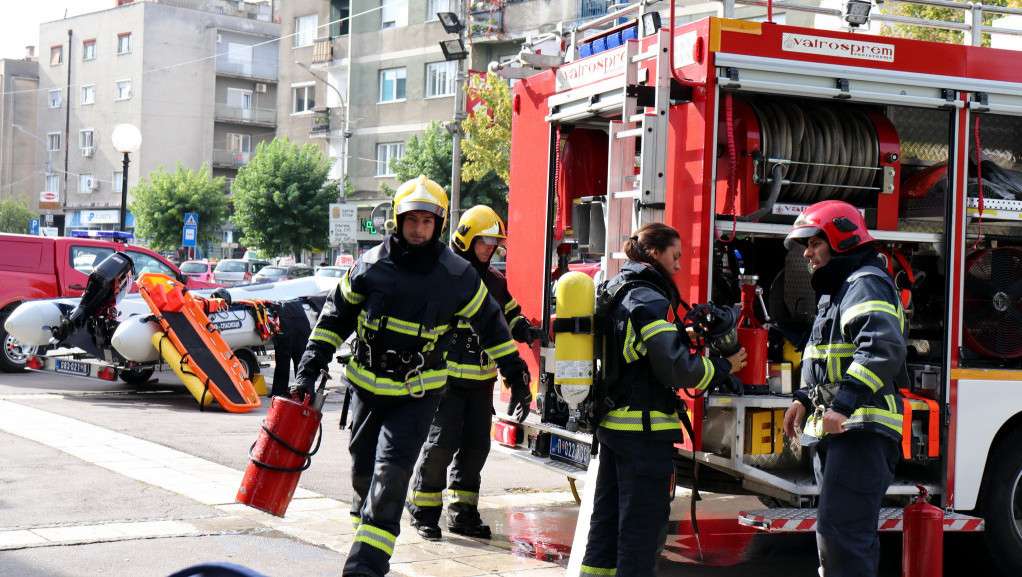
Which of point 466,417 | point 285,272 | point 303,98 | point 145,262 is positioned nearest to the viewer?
point 466,417

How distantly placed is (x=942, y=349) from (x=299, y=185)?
34.5 metres

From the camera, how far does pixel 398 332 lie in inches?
201

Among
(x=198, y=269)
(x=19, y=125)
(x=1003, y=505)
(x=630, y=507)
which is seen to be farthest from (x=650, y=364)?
(x=19, y=125)

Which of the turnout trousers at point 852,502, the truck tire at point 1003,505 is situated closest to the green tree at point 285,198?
the truck tire at point 1003,505

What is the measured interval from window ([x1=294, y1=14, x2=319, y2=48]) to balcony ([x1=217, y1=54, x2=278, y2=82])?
11.3 m

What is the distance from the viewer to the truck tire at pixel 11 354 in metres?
14.4

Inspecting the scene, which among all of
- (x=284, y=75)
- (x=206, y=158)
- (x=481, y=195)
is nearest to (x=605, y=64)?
(x=481, y=195)

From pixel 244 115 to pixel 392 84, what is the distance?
1915 cm

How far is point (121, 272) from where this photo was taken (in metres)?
12.4

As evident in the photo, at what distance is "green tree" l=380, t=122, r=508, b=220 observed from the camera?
31583 millimetres

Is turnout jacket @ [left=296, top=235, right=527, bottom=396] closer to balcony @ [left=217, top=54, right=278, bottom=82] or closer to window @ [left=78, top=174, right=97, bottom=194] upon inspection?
balcony @ [left=217, top=54, right=278, bottom=82]

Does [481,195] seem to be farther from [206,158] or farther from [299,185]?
Answer: [206,158]

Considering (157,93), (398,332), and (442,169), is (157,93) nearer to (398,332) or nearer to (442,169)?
(442,169)

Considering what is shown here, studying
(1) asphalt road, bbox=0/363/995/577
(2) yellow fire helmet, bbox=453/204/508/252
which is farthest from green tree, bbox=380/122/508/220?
(2) yellow fire helmet, bbox=453/204/508/252
